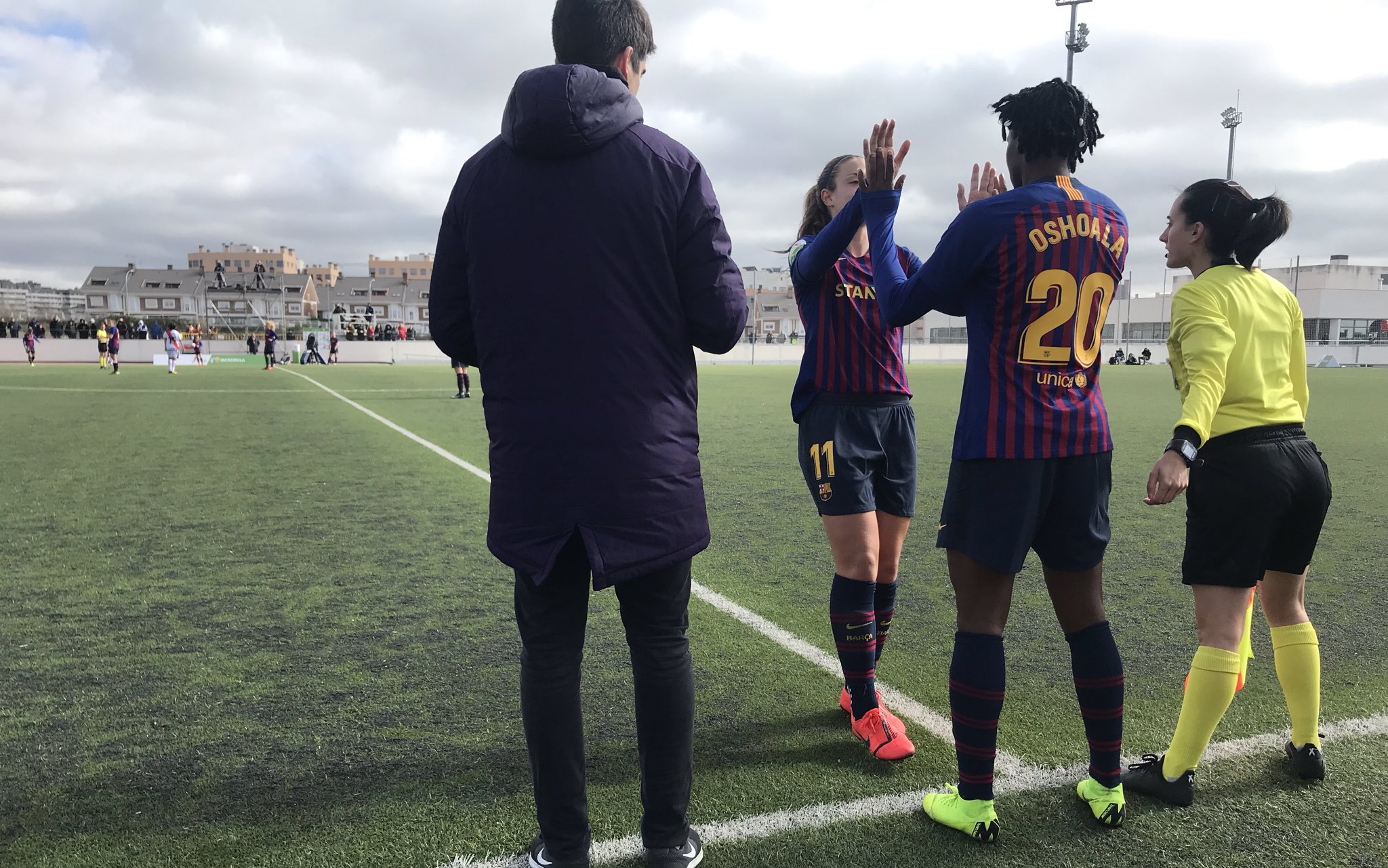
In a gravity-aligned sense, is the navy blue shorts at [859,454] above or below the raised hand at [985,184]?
below

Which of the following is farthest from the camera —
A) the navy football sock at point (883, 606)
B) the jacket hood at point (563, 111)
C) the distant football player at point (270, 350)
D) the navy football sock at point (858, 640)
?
the distant football player at point (270, 350)

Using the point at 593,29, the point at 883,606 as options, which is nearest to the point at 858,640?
the point at 883,606

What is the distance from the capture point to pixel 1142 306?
255 feet

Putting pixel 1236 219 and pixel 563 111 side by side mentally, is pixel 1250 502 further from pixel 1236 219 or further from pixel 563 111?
pixel 563 111

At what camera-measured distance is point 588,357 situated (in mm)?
1968

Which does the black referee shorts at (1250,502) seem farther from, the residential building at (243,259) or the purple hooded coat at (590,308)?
the residential building at (243,259)

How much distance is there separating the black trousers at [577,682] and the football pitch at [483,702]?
292 mm

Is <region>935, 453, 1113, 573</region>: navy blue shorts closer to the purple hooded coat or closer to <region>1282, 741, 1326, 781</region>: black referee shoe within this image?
the purple hooded coat

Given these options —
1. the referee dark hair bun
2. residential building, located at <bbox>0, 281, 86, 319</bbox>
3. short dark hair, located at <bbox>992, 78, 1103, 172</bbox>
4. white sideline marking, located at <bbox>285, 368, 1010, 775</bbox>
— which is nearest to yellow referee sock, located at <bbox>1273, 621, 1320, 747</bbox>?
white sideline marking, located at <bbox>285, 368, 1010, 775</bbox>

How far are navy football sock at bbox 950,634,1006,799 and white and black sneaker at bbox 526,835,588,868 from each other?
111 cm

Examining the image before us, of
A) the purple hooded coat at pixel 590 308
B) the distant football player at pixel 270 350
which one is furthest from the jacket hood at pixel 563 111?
the distant football player at pixel 270 350

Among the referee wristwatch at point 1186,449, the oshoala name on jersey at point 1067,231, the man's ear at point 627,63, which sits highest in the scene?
the man's ear at point 627,63

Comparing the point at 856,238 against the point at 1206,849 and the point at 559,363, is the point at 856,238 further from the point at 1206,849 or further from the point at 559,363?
the point at 1206,849

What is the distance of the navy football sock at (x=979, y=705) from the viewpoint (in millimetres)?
2420
